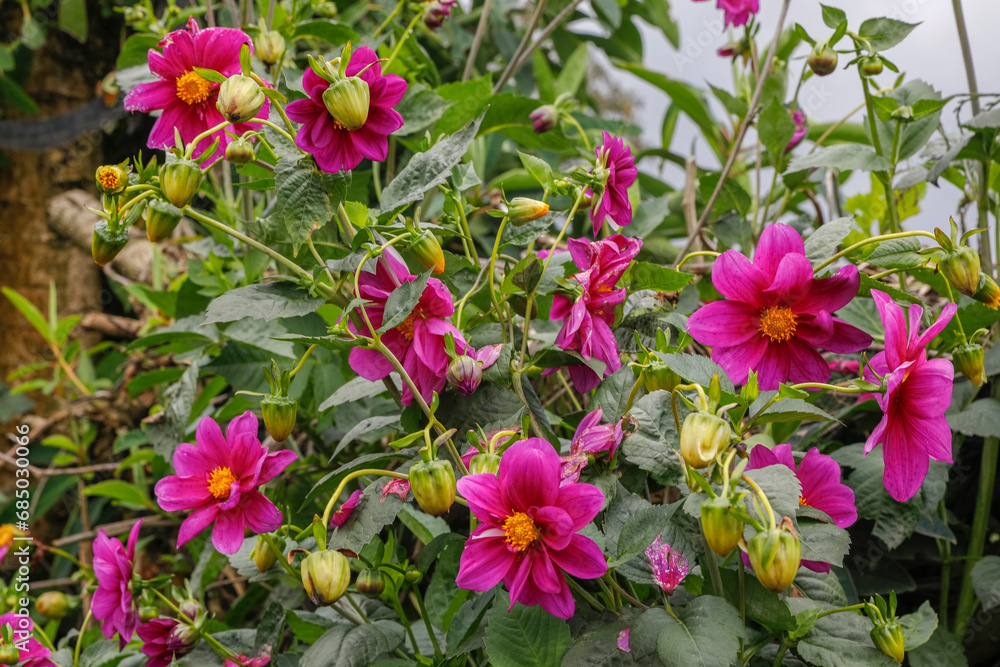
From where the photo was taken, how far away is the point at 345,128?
521 millimetres

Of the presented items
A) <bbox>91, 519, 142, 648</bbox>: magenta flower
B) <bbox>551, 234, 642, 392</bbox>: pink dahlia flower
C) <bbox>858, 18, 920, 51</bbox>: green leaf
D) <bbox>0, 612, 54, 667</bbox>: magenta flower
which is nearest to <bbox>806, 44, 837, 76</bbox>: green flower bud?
<bbox>858, 18, 920, 51</bbox>: green leaf

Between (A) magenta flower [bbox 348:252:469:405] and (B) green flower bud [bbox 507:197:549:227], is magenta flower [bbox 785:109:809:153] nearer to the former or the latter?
(B) green flower bud [bbox 507:197:549:227]

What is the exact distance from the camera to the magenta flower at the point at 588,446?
45 cm

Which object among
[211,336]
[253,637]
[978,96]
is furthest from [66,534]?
[978,96]

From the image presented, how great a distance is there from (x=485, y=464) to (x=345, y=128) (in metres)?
0.26

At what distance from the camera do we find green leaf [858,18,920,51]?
2.17 feet

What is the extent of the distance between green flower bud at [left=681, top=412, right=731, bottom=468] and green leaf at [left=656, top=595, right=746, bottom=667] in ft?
0.35

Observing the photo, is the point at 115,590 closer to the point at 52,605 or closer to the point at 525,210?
the point at 52,605

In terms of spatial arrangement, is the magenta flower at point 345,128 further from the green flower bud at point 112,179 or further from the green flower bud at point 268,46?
the green flower bud at point 268,46

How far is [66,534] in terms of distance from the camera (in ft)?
4.53

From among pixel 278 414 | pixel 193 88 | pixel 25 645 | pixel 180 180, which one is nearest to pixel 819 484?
pixel 278 414

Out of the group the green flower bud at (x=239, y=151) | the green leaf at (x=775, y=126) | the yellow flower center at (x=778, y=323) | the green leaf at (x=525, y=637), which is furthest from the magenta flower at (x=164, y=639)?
the green leaf at (x=775, y=126)

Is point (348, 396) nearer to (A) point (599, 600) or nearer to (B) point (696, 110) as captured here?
(A) point (599, 600)

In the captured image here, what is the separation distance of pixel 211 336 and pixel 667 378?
24.3 inches
